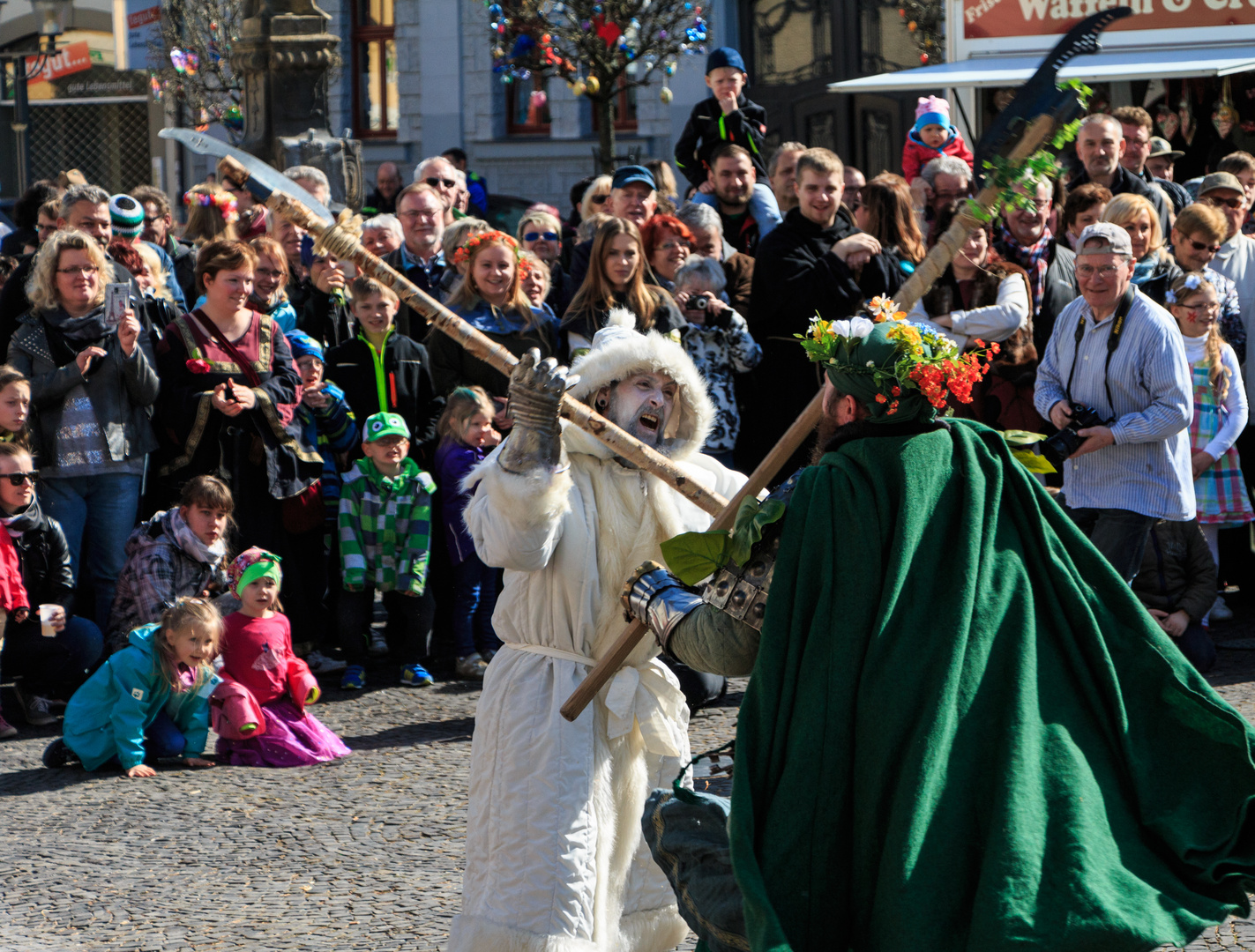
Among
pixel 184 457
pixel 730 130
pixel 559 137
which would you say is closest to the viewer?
pixel 184 457

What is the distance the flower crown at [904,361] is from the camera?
123 inches

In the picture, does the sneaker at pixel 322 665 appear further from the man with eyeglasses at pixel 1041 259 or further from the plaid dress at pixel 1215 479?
the plaid dress at pixel 1215 479

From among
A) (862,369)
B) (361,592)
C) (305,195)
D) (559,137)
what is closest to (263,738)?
(361,592)

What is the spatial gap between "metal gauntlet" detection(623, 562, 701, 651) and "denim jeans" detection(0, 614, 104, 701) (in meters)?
4.05

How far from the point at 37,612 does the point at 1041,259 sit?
199 inches

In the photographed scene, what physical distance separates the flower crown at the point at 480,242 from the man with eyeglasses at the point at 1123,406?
8.52 feet

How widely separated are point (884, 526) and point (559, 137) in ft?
72.8

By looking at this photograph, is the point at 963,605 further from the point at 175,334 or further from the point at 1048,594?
the point at 175,334

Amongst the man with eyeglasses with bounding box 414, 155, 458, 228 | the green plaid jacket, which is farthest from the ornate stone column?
the green plaid jacket

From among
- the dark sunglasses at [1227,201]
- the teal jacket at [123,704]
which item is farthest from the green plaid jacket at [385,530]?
the dark sunglasses at [1227,201]

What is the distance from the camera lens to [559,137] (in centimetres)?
2461

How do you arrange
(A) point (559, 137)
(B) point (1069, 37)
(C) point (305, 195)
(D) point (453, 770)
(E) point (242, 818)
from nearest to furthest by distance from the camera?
(B) point (1069, 37), (C) point (305, 195), (E) point (242, 818), (D) point (453, 770), (A) point (559, 137)

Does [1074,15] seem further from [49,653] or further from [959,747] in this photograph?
[959,747]

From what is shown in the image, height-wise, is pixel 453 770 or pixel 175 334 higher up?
pixel 175 334
